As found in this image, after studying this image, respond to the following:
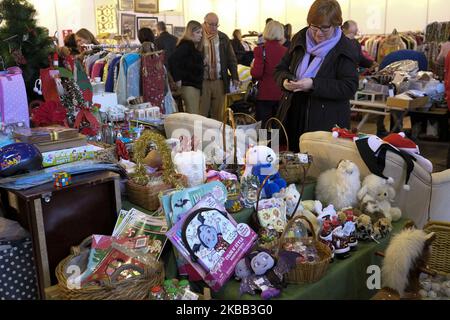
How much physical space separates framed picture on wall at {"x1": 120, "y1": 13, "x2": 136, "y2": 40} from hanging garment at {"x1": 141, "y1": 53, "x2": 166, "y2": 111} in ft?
15.5

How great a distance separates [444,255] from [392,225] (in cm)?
44

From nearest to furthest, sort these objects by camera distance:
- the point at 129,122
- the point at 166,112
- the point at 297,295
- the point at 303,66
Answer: the point at 297,295
the point at 303,66
the point at 129,122
the point at 166,112

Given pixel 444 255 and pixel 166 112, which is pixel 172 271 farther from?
pixel 166 112

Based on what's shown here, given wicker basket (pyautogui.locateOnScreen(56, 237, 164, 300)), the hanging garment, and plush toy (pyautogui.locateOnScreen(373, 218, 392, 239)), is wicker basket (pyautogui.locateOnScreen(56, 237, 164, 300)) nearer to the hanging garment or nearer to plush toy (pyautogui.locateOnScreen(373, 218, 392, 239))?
plush toy (pyautogui.locateOnScreen(373, 218, 392, 239))

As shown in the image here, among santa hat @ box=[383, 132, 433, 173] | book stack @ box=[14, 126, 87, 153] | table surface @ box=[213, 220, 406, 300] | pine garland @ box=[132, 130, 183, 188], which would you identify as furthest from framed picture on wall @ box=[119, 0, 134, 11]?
table surface @ box=[213, 220, 406, 300]

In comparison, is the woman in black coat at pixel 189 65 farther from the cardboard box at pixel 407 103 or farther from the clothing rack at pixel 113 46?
the cardboard box at pixel 407 103

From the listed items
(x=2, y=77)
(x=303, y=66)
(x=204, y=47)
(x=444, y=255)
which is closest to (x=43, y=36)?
(x=2, y=77)

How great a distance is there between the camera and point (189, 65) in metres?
4.85

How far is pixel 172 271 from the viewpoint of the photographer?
183 cm

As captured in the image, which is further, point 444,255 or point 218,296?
point 444,255

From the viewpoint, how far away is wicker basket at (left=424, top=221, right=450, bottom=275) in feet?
6.06

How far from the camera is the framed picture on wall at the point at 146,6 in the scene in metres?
8.98

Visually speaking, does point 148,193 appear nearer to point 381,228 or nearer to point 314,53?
point 381,228

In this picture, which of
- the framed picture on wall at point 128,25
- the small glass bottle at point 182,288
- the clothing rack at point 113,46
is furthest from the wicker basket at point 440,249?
the framed picture on wall at point 128,25
